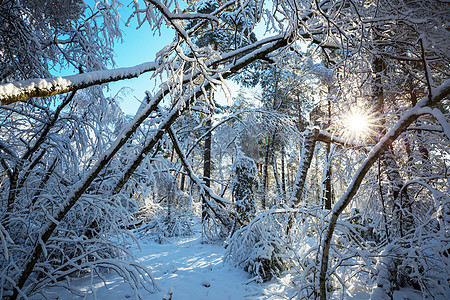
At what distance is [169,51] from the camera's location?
166cm

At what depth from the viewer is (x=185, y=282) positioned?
3881 mm

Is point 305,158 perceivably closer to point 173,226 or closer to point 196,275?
point 196,275

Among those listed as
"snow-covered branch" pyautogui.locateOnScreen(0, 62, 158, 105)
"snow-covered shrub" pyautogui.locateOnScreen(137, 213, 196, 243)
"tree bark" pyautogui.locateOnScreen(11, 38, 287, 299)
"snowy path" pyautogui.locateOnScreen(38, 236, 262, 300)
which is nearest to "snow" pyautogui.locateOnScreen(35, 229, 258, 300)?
"snowy path" pyautogui.locateOnScreen(38, 236, 262, 300)

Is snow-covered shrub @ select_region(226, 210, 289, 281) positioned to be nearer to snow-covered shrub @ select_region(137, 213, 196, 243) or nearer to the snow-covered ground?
the snow-covered ground

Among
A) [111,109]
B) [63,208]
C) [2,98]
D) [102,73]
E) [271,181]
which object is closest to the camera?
[2,98]

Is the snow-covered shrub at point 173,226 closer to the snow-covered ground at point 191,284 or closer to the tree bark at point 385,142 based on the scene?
the snow-covered ground at point 191,284

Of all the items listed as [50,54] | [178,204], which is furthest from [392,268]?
[178,204]

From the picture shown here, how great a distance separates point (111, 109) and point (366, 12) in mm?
4740

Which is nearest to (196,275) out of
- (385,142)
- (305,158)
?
(305,158)

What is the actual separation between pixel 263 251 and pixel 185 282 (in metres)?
1.76

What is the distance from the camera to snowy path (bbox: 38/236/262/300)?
3.28 m

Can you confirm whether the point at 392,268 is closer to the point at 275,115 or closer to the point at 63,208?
the point at 275,115

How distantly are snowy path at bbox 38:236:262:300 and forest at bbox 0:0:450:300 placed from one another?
188 millimetres

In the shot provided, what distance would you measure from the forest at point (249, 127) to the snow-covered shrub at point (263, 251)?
0.18 feet
